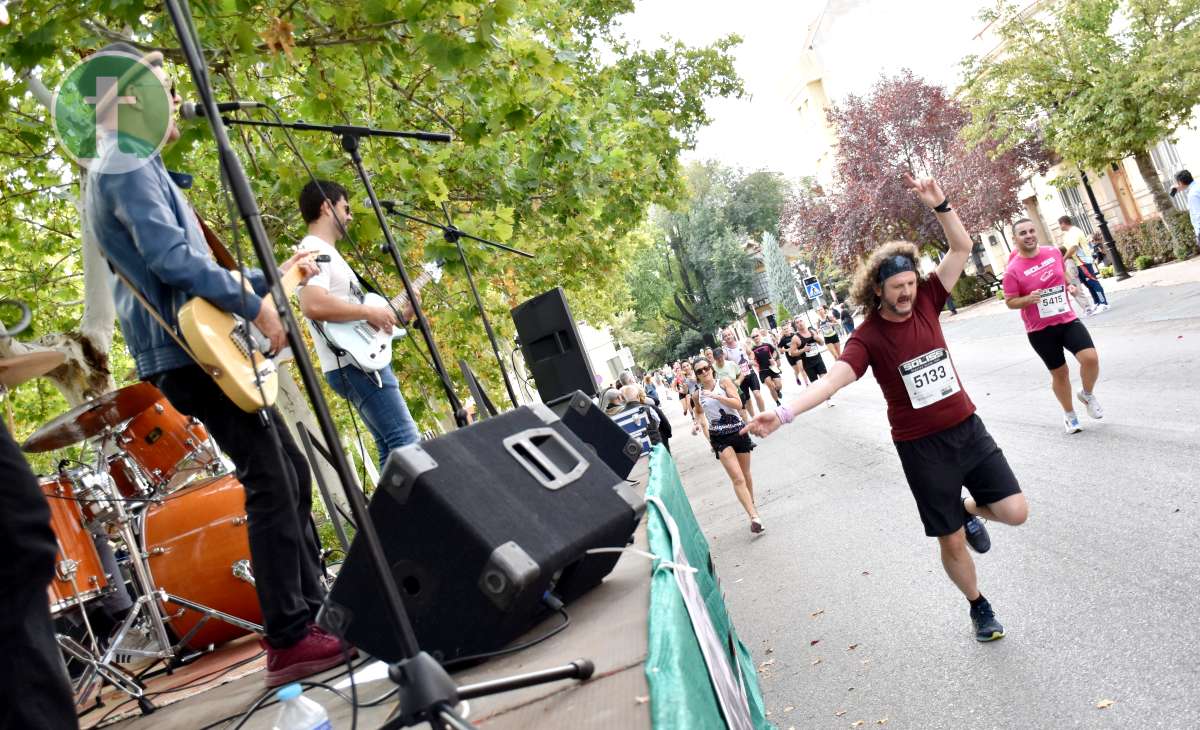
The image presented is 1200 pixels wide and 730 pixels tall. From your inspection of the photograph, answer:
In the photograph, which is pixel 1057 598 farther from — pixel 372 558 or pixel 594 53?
pixel 594 53

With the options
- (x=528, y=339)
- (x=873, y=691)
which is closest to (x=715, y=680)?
(x=873, y=691)

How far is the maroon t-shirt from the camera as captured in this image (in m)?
5.73

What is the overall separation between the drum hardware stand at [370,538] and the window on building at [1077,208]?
45247 mm

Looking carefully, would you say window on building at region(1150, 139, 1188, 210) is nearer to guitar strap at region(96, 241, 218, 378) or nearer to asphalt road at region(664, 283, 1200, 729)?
asphalt road at region(664, 283, 1200, 729)

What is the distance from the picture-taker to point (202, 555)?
6.44 metres

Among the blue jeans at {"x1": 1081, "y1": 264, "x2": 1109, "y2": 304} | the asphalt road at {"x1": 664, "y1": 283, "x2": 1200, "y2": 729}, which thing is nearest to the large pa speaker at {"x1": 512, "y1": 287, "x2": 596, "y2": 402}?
the asphalt road at {"x1": 664, "y1": 283, "x2": 1200, "y2": 729}

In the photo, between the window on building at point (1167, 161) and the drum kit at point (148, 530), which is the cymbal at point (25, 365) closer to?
the drum kit at point (148, 530)

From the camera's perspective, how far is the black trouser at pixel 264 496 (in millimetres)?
3877

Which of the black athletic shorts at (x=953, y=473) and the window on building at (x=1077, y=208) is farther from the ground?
the window on building at (x=1077, y=208)

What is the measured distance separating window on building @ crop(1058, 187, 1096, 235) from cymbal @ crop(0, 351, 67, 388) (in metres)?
44.4

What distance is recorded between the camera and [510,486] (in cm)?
325

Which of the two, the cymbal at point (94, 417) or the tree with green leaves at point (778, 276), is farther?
the tree with green leaves at point (778, 276)

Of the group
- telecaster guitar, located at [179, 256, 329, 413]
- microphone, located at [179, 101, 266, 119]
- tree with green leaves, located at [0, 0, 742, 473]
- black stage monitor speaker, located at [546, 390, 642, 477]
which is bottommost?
black stage monitor speaker, located at [546, 390, 642, 477]

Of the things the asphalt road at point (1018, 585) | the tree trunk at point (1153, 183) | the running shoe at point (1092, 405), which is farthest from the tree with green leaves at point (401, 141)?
the tree trunk at point (1153, 183)
